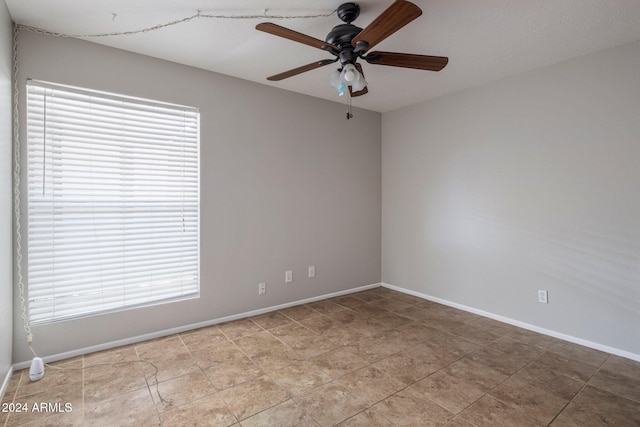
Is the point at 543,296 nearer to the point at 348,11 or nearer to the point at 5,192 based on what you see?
the point at 348,11

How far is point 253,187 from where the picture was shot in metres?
3.30

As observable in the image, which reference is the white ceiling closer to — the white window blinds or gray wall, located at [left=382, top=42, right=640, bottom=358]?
gray wall, located at [left=382, top=42, right=640, bottom=358]

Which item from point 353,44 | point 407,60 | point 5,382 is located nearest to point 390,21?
point 353,44

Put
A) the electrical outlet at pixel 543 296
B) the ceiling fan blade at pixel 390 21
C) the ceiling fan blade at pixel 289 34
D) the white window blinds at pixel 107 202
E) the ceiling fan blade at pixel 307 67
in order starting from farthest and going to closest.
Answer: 1. the electrical outlet at pixel 543 296
2. the white window blinds at pixel 107 202
3. the ceiling fan blade at pixel 307 67
4. the ceiling fan blade at pixel 289 34
5. the ceiling fan blade at pixel 390 21

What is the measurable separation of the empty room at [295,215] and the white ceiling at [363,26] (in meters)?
0.02

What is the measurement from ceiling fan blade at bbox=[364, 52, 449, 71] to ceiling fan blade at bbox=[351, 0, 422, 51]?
13 cm

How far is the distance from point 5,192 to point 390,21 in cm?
262

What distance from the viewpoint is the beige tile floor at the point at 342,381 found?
1.78m

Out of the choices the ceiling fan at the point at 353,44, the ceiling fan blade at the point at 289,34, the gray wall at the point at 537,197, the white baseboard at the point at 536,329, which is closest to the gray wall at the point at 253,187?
the gray wall at the point at 537,197

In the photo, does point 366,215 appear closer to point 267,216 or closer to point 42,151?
point 267,216

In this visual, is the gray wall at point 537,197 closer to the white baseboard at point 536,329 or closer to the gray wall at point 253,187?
the white baseboard at point 536,329

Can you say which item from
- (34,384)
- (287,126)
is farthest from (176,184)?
(34,384)

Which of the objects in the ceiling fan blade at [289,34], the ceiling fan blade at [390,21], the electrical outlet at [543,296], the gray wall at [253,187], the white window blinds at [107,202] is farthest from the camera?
the electrical outlet at [543,296]

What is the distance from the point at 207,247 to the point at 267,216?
0.71m
